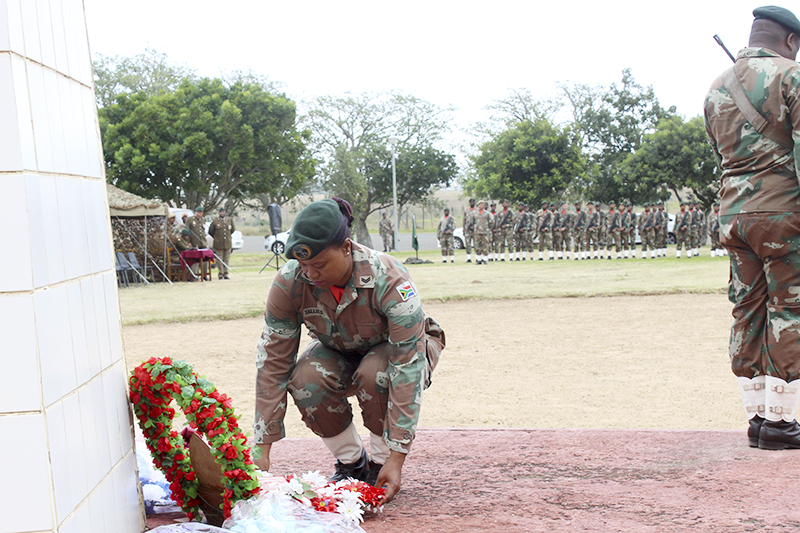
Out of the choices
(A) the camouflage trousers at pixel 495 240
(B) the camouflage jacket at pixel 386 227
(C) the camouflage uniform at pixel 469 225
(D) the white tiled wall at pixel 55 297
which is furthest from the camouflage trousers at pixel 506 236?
(D) the white tiled wall at pixel 55 297

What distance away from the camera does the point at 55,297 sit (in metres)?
1.70

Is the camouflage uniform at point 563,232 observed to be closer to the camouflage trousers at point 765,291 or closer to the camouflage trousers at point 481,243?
the camouflage trousers at point 481,243

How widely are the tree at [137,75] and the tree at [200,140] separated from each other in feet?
25.8

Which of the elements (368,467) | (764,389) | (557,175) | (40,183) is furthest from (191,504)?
(557,175)

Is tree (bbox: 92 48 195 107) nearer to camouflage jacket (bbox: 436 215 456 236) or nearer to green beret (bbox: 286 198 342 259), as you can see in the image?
camouflage jacket (bbox: 436 215 456 236)

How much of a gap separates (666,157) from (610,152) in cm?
832

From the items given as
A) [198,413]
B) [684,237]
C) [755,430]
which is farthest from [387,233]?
[198,413]

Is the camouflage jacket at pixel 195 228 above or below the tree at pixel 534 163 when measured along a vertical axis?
below

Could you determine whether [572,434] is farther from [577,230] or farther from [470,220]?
[577,230]

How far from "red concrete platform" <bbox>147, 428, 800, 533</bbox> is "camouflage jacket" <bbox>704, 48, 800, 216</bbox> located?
1.07 meters

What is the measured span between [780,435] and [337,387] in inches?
74.0

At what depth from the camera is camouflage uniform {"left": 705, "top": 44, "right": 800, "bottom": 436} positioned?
3041 millimetres

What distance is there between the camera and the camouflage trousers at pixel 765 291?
9.97 ft

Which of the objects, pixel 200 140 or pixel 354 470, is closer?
pixel 354 470
